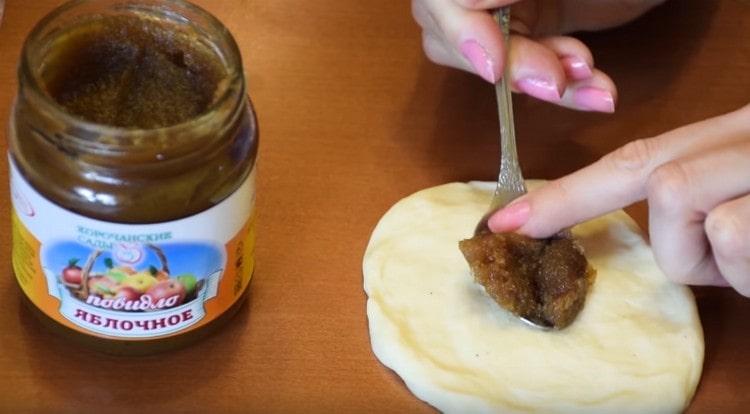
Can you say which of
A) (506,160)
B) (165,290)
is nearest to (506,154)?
(506,160)

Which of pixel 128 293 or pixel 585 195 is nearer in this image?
pixel 128 293

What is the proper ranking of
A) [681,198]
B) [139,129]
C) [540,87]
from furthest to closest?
[540,87] < [681,198] < [139,129]

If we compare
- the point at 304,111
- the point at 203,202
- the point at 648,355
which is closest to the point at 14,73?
the point at 304,111

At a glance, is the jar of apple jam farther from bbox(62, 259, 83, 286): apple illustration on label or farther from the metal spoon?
the metal spoon

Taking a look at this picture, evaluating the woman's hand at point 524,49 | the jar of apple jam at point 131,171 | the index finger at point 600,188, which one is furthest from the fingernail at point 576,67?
the jar of apple jam at point 131,171

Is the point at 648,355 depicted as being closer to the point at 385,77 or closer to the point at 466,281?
the point at 466,281

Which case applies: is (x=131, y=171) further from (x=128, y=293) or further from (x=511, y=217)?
(x=511, y=217)

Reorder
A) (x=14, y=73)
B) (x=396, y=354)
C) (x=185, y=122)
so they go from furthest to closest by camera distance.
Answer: (x=14, y=73), (x=396, y=354), (x=185, y=122)

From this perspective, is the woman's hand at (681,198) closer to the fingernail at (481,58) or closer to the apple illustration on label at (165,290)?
the fingernail at (481,58)
